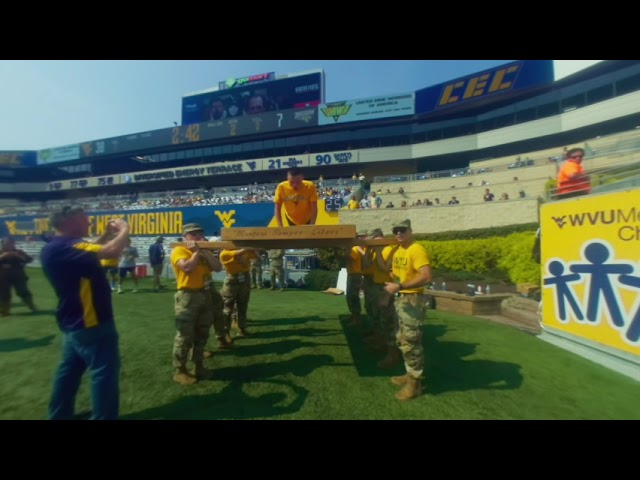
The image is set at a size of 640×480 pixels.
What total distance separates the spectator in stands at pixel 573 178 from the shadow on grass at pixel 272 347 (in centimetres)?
507

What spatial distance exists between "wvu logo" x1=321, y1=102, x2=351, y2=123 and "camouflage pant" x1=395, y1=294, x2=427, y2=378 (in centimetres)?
3753

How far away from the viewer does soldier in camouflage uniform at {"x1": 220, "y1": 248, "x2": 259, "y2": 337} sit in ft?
21.0

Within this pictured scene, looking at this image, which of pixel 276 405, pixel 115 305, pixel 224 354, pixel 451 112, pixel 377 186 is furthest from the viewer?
pixel 451 112

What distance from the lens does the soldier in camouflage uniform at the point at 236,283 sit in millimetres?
6387

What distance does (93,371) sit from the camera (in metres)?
2.96

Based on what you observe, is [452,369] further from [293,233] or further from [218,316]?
[218,316]

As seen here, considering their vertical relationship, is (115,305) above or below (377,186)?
below

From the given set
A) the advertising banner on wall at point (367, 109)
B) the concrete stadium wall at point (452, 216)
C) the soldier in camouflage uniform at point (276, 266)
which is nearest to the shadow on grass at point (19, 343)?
the soldier in camouflage uniform at point (276, 266)

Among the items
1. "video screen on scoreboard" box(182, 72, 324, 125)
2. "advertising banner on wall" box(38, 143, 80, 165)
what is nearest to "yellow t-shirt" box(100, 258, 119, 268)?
"video screen on scoreboard" box(182, 72, 324, 125)

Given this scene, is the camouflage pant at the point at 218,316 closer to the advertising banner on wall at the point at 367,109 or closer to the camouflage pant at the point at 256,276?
the camouflage pant at the point at 256,276

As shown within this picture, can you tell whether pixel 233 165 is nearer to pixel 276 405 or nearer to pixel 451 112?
pixel 451 112

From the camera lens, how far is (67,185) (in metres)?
51.4

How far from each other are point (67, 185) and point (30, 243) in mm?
41275

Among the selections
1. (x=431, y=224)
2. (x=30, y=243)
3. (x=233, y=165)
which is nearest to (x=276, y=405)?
(x=431, y=224)
